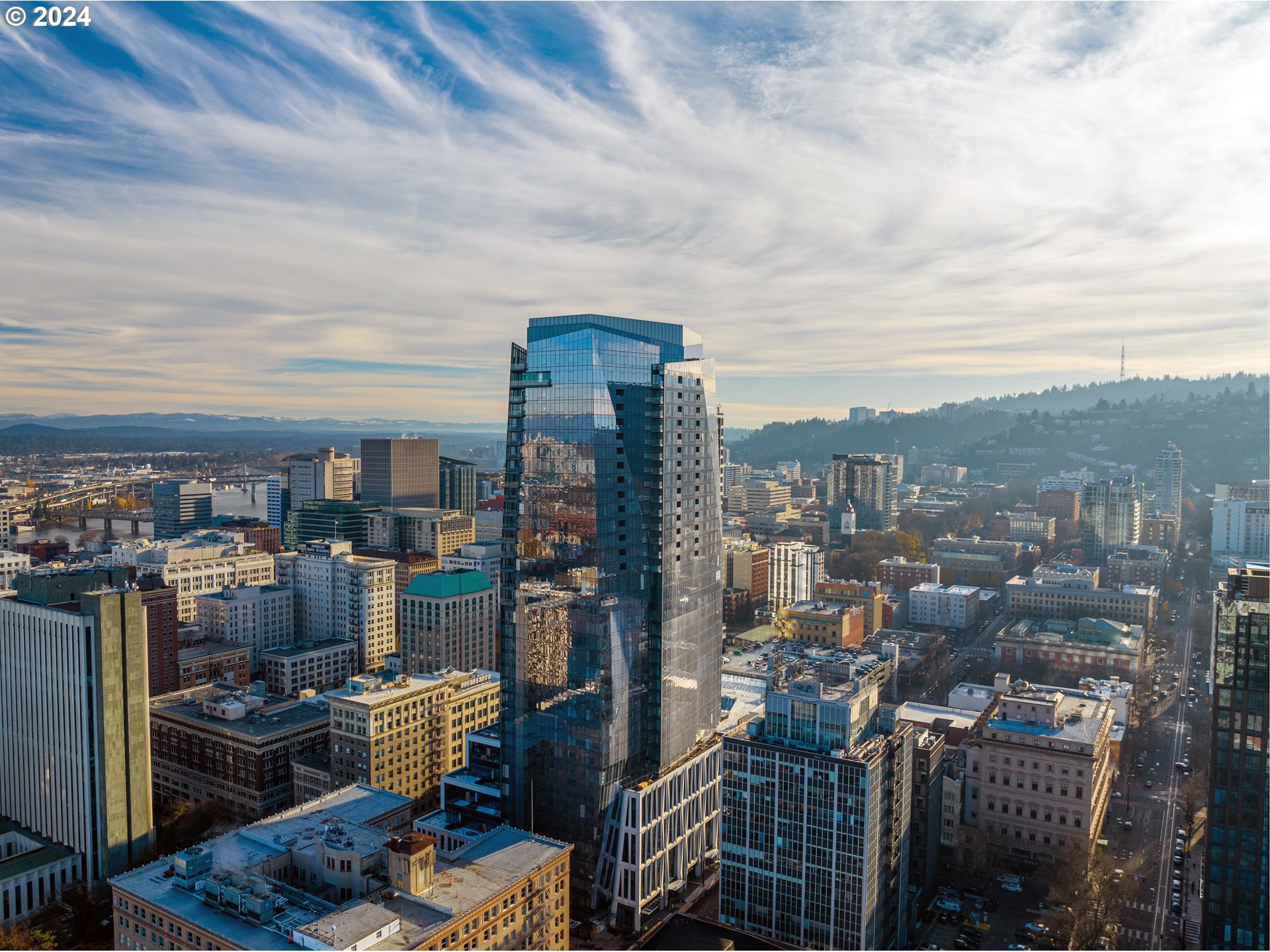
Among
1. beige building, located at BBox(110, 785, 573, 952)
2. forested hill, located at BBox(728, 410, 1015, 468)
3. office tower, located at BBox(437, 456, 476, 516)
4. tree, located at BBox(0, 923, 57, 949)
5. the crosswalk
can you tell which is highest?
forested hill, located at BBox(728, 410, 1015, 468)

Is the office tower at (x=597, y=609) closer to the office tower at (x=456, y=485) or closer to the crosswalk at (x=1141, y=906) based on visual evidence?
the crosswalk at (x=1141, y=906)

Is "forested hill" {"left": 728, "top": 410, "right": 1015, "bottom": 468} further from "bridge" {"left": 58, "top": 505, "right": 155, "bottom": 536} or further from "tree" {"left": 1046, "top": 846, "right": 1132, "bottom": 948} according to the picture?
"tree" {"left": 1046, "top": 846, "right": 1132, "bottom": 948}

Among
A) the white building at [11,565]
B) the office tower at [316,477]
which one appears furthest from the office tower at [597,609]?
the office tower at [316,477]

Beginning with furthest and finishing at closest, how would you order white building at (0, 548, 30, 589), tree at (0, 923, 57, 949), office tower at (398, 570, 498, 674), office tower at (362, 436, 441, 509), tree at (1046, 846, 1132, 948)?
office tower at (362, 436, 441, 509) → white building at (0, 548, 30, 589) → office tower at (398, 570, 498, 674) → tree at (1046, 846, 1132, 948) → tree at (0, 923, 57, 949)

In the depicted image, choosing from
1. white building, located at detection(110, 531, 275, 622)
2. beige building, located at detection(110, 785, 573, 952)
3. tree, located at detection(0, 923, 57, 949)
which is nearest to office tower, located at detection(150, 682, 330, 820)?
tree, located at detection(0, 923, 57, 949)

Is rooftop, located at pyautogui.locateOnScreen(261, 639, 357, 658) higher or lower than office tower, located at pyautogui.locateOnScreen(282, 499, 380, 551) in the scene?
lower

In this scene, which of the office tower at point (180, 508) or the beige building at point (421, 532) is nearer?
the beige building at point (421, 532)
